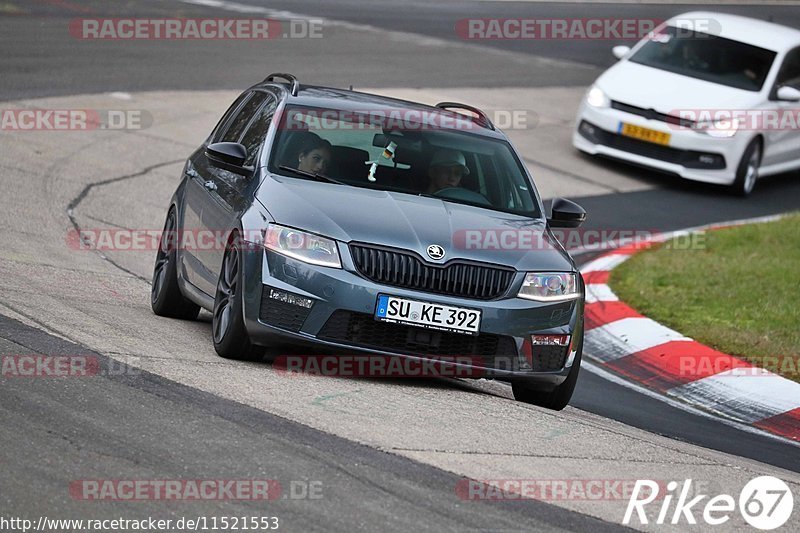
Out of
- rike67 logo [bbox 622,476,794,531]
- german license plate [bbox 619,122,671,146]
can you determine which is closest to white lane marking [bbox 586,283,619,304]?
german license plate [bbox 619,122,671,146]

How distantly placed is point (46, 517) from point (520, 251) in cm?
355

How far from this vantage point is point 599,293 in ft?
41.4

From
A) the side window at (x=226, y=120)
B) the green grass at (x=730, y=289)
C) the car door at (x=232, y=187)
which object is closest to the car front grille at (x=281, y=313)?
A: the car door at (x=232, y=187)

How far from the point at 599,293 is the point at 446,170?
422cm

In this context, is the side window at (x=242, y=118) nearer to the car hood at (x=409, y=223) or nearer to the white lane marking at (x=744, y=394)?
the car hood at (x=409, y=223)

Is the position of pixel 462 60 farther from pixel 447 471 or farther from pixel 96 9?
pixel 447 471

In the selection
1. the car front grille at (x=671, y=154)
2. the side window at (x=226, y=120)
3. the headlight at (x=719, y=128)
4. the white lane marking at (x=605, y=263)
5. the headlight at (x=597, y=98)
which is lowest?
the white lane marking at (x=605, y=263)

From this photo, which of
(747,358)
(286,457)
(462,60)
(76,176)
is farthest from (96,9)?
(286,457)

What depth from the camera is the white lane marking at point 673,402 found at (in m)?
9.01

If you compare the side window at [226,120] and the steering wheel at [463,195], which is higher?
the side window at [226,120]

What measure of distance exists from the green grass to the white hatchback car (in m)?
2.44

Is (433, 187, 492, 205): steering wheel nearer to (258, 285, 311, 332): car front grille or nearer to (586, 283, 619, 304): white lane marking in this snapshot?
(258, 285, 311, 332): car front grille

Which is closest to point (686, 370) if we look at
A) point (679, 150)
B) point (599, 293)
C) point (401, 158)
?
point (599, 293)

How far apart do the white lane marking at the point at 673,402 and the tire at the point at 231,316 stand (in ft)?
10.0
